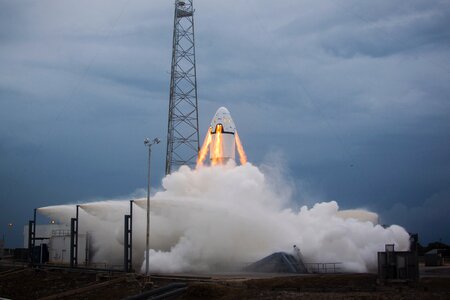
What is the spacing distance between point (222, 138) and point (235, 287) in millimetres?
30205

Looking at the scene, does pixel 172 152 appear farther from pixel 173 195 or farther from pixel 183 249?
pixel 183 249

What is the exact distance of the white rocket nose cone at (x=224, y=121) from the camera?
67.2 meters

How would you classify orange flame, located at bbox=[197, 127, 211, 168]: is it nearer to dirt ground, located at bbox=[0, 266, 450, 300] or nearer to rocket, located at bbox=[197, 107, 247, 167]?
rocket, located at bbox=[197, 107, 247, 167]

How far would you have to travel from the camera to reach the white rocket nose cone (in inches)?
2645

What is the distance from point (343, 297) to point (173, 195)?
3525 centimetres

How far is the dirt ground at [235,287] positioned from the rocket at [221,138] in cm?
2014

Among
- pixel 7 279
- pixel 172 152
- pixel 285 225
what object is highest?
pixel 172 152

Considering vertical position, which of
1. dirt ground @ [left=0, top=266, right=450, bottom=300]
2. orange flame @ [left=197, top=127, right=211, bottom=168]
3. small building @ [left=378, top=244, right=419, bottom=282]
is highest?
orange flame @ [left=197, top=127, right=211, bottom=168]

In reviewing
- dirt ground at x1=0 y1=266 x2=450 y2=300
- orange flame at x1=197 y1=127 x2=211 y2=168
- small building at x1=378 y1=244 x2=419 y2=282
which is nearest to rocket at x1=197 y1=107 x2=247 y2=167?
orange flame at x1=197 y1=127 x2=211 y2=168

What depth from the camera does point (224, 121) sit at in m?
67.3

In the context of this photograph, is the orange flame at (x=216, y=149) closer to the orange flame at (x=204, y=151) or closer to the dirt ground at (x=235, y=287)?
the orange flame at (x=204, y=151)

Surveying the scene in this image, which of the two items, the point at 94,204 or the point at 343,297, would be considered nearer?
the point at 343,297

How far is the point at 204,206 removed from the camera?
62406 millimetres

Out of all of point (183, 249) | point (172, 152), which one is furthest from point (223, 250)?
point (172, 152)
